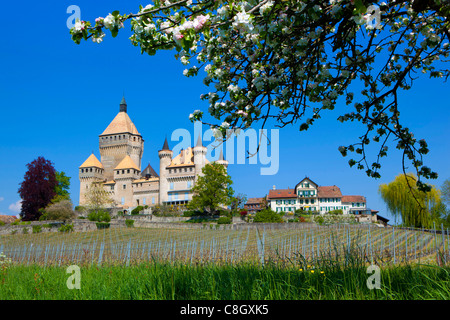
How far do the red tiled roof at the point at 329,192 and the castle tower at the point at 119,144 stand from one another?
5263 cm

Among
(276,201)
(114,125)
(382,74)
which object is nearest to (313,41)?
(382,74)

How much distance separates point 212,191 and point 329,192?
35.6 meters

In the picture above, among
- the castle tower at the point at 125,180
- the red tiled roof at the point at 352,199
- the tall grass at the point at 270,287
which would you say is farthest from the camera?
the castle tower at the point at 125,180

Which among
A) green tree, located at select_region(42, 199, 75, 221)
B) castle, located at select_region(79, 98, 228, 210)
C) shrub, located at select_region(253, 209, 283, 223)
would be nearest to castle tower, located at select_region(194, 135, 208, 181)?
castle, located at select_region(79, 98, 228, 210)

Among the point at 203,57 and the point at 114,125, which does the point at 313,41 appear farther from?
the point at 114,125

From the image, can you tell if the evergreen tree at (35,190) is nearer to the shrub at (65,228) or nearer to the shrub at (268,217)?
the shrub at (65,228)

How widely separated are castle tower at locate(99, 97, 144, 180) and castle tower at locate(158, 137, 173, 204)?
17948 millimetres

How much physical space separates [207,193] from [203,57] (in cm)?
6152

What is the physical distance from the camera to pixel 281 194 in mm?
92000

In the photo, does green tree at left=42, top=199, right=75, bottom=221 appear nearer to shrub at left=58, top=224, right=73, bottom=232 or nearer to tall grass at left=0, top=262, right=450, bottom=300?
shrub at left=58, top=224, right=73, bottom=232

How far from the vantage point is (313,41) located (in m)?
6.25

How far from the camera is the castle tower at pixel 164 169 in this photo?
8875cm

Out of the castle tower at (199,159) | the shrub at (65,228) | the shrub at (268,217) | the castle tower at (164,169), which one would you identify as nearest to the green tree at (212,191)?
the shrub at (268,217)

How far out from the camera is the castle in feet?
284
